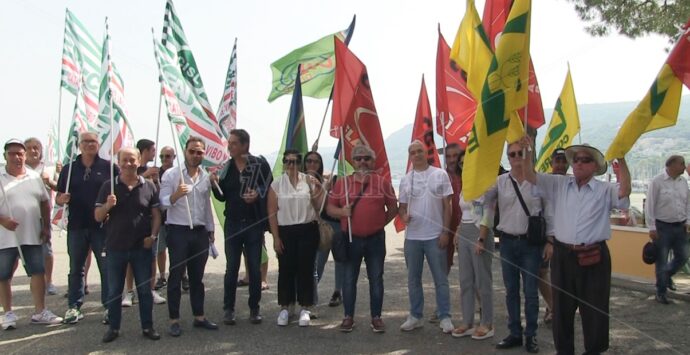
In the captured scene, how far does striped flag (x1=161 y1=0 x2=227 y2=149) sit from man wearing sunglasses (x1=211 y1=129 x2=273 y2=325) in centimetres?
35

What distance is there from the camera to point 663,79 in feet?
14.2

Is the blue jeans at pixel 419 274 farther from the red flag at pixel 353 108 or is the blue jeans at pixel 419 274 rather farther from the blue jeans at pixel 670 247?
the blue jeans at pixel 670 247

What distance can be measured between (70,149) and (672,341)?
7.03m

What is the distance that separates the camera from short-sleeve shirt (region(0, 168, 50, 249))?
5.75 m

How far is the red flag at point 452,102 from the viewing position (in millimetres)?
6902

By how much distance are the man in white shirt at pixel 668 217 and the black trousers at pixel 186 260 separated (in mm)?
5705

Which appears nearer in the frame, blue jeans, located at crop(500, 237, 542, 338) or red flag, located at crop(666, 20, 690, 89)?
red flag, located at crop(666, 20, 690, 89)

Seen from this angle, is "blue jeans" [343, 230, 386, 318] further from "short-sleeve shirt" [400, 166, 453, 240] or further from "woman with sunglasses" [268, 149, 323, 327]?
"woman with sunglasses" [268, 149, 323, 327]

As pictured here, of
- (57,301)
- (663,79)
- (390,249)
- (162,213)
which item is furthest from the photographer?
(390,249)

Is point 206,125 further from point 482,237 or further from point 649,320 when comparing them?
point 649,320

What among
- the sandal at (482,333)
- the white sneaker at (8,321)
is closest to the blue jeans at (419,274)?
the sandal at (482,333)

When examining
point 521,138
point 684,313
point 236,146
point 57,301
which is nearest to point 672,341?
point 684,313

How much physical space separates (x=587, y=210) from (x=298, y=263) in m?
2.93

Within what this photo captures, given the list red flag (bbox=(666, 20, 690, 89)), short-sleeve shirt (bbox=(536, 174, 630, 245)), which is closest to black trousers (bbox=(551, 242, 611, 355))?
short-sleeve shirt (bbox=(536, 174, 630, 245))
